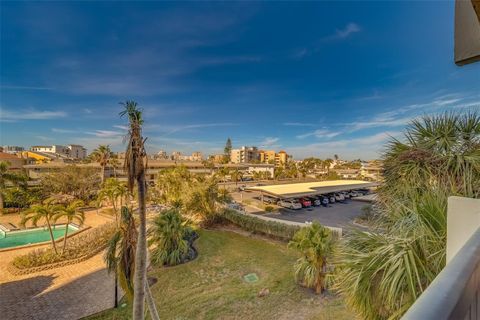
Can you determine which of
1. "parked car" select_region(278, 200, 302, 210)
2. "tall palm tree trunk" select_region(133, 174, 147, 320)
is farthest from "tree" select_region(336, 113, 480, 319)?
"parked car" select_region(278, 200, 302, 210)

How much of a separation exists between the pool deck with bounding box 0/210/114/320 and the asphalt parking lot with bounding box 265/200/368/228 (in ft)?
41.4

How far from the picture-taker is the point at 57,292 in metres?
8.43

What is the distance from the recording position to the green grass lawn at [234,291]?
7168 millimetres

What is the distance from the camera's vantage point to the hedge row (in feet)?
45.1

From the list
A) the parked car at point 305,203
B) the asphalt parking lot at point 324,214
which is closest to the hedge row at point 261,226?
the asphalt parking lot at point 324,214

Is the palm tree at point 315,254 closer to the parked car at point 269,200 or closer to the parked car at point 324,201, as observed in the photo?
the parked car at point 269,200

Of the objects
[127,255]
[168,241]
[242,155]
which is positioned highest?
[242,155]

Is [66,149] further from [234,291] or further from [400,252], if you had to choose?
[400,252]

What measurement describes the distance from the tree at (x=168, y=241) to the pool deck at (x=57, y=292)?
2.18 m

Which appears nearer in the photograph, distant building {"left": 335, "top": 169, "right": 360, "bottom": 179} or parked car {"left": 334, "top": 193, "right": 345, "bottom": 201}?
parked car {"left": 334, "top": 193, "right": 345, "bottom": 201}

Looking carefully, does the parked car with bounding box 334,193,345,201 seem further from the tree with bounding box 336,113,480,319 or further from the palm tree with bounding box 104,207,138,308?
the palm tree with bounding box 104,207,138,308

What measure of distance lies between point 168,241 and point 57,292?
14.3 ft

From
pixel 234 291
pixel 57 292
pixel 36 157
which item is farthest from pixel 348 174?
pixel 36 157

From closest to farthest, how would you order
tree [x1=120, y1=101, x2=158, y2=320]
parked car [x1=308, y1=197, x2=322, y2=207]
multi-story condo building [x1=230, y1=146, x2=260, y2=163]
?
1. tree [x1=120, y1=101, x2=158, y2=320]
2. parked car [x1=308, y1=197, x2=322, y2=207]
3. multi-story condo building [x1=230, y1=146, x2=260, y2=163]
